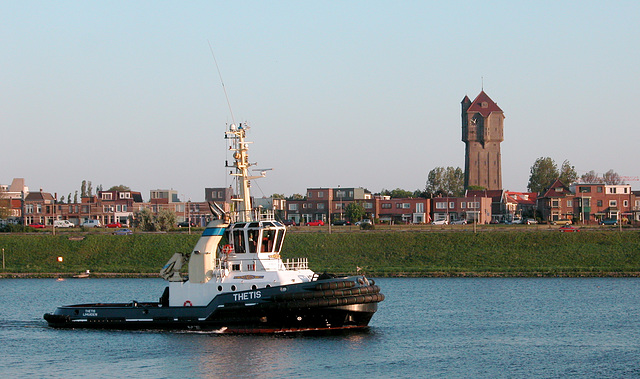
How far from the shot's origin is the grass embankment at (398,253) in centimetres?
7512

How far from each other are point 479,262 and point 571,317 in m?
32.6

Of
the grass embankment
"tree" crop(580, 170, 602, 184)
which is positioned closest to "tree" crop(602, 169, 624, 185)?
"tree" crop(580, 170, 602, 184)

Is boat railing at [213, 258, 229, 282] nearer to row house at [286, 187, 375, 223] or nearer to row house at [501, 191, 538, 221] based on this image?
row house at [286, 187, 375, 223]

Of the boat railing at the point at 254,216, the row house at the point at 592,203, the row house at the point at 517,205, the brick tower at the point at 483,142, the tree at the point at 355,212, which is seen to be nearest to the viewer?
the boat railing at the point at 254,216

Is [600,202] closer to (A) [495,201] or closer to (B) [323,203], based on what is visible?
(A) [495,201]

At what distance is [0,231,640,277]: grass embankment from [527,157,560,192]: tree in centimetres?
9077

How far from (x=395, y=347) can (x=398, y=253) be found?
4597 centimetres

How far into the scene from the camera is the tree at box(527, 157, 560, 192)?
576 ft

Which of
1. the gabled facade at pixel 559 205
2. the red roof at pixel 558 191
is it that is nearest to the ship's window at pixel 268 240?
the gabled facade at pixel 559 205

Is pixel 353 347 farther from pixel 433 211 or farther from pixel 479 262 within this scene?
pixel 433 211

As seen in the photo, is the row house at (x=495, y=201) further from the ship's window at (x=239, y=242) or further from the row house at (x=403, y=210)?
the ship's window at (x=239, y=242)

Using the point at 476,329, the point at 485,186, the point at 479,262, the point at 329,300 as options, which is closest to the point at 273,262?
the point at 329,300

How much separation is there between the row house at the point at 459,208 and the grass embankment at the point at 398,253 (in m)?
50.1

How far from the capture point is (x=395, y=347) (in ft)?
119
